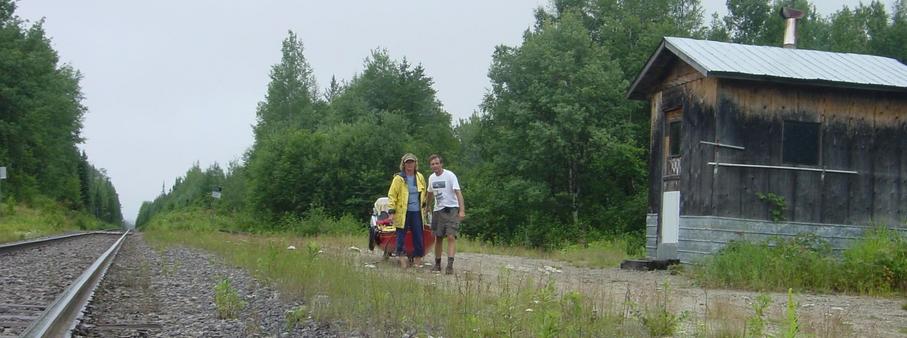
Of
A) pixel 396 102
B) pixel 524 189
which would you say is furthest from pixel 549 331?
pixel 396 102

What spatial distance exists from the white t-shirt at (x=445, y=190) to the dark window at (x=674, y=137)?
7.06 m

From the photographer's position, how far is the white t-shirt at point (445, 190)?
12750 mm

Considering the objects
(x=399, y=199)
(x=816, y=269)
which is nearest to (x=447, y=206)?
(x=399, y=199)

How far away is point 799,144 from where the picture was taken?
1667 centimetres

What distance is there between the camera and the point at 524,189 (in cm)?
3772

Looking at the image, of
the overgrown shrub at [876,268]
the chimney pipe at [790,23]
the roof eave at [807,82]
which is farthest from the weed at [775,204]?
the chimney pipe at [790,23]

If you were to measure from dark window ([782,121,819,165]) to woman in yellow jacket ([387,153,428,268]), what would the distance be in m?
7.80

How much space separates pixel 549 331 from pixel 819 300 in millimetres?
6779

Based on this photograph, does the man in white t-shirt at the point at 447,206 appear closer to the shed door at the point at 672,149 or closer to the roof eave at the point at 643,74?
the shed door at the point at 672,149

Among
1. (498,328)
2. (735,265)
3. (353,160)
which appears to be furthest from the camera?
(353,160)

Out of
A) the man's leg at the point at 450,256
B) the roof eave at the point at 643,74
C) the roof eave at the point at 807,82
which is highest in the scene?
the roof eave at the point at 643,74

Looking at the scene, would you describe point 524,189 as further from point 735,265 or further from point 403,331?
point 403,331

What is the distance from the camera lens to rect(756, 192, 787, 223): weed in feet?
53.4

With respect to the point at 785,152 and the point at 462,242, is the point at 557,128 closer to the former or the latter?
the point at 462,242
